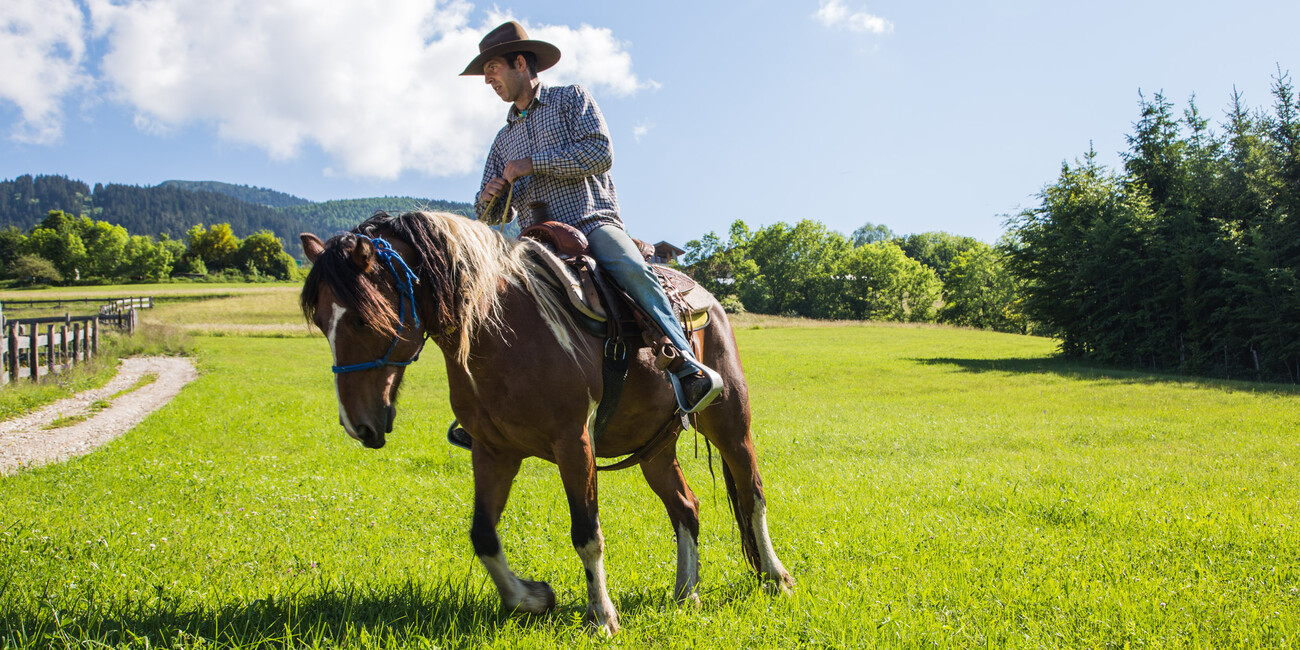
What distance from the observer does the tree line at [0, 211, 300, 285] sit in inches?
3743

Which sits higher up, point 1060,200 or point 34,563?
point 1060,200

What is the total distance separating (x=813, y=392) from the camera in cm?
2095

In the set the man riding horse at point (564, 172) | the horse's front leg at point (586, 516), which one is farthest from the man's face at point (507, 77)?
the horse's front leg at point (586, 516)

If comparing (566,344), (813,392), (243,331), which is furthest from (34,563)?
(243,331)

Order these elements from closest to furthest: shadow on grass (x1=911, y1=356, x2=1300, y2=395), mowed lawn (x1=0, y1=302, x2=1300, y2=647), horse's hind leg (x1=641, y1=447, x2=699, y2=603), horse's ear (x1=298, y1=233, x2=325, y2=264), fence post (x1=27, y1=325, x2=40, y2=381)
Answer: horse's ear (x1=298, y1=233, x2=325, y2=264)
mowed lawn (x1=0, y1=302, x2=1300, y2=647)
horse's hind leg (x1=641, y1=447, x2=699, y2=603)
fence post (x1=27, y1=325, x2=40, y2=381)
shadow on grass (x1=911, y1=356, x2=1300, y2=395)

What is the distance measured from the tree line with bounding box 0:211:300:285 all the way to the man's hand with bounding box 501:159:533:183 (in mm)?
118866

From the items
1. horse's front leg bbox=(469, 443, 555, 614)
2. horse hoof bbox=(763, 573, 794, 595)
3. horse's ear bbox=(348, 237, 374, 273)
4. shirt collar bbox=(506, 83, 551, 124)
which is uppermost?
shirt collar bbox=(506, 83, 551, 124)

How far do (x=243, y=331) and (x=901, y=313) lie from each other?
228 feet

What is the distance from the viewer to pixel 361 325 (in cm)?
280

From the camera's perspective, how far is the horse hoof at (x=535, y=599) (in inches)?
143

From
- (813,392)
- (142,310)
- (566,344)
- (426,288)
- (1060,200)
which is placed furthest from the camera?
(142,310)

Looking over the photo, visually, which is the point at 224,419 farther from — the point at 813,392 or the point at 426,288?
the point at 813,392

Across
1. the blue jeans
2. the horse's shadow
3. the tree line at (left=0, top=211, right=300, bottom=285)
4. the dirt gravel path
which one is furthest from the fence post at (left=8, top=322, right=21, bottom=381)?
the tree line at (left=0, top=211, right=300, bottom=285)

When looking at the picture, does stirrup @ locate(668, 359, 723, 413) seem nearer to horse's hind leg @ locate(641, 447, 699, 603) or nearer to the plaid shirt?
horse's hind leg @ locate(641, 447, 699, 603)
